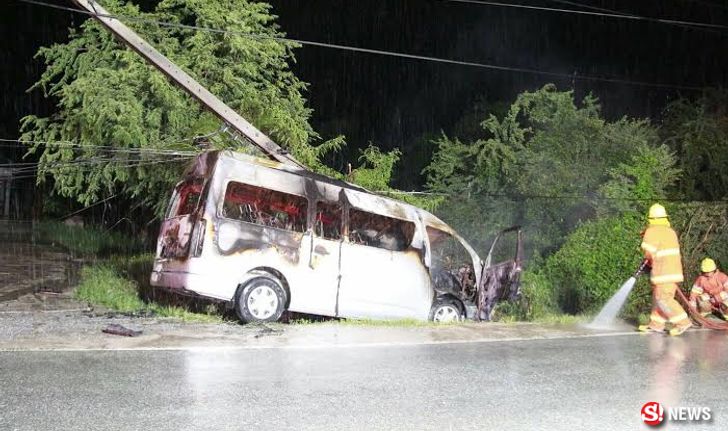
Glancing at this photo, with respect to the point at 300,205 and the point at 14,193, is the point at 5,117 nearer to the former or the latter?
the point at 14,193

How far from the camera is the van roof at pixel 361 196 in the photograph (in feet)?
33.4

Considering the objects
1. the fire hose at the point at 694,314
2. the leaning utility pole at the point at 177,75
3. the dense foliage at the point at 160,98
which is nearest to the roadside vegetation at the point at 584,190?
the fire hose at the point at 694,314

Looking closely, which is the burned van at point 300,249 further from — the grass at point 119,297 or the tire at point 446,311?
the grass at point 119,297

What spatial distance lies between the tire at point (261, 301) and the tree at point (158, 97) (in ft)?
15.8

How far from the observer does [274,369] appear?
6.52 m

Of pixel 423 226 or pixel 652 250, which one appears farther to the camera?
pixel 423 226

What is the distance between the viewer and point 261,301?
993 centimetres

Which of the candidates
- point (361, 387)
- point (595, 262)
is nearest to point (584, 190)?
point (595, 262)

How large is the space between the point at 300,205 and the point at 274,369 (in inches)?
175

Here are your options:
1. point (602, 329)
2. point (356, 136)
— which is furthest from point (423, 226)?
point (356, 136)

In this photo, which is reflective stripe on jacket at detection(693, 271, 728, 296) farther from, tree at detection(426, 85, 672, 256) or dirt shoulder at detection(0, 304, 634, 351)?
tree at detection(426, 85, 672, 256)

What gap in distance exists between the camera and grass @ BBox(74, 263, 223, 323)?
10484 millimetres

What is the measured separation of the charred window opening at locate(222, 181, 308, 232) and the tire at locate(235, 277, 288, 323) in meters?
0.90

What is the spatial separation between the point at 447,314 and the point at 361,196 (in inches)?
96.3
